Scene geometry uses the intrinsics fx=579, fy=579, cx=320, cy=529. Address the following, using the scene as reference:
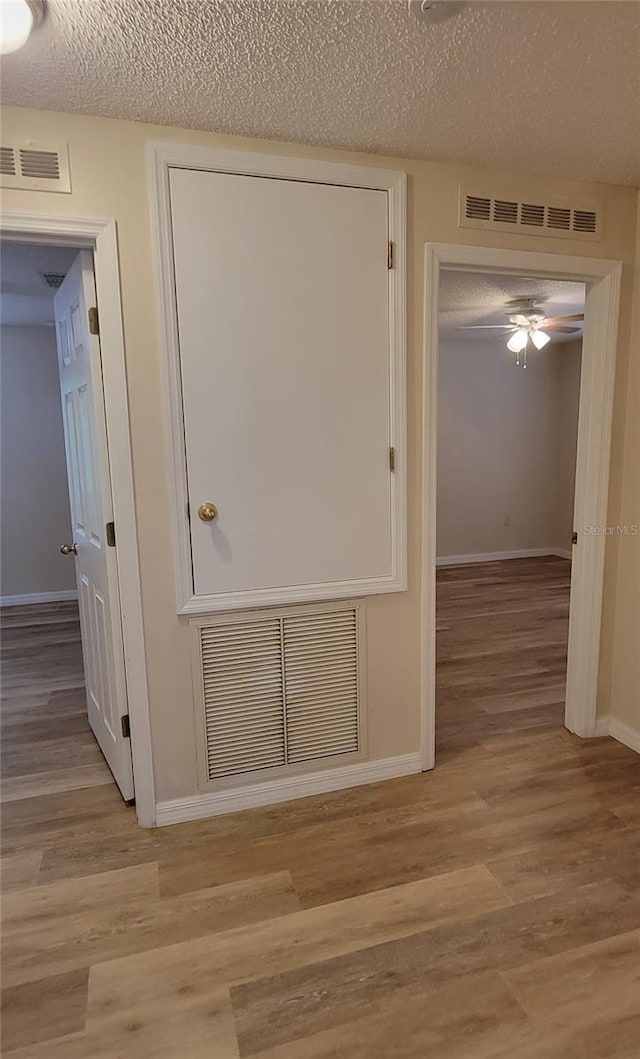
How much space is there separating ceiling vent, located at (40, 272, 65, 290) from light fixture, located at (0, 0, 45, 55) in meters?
2.06

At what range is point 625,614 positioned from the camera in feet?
9.14

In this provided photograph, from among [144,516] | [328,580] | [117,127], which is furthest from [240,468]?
[117,127]

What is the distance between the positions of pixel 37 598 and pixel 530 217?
503 cm

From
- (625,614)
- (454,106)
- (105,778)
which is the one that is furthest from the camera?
(625,614)

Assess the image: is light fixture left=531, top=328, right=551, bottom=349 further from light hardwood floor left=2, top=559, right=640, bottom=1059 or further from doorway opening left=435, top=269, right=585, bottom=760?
light hardwood floor left=2, top=559, right=640, bottom=1059

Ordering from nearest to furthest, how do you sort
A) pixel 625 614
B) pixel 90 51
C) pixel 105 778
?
pixel 90 51 < pixel 105 778 < pixel 625 614

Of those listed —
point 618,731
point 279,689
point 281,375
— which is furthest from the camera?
point 618,731

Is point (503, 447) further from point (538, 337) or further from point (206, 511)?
point (206, 511)

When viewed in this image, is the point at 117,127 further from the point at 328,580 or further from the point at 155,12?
the point at 328,580

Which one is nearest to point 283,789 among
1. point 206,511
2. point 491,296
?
point 206,511

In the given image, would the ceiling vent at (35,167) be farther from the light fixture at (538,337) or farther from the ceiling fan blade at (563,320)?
the light fixture at (538,337)

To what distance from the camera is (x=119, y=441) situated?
205 cm

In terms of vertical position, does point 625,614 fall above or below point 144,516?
below

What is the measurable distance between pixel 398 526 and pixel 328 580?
0.36 meters
